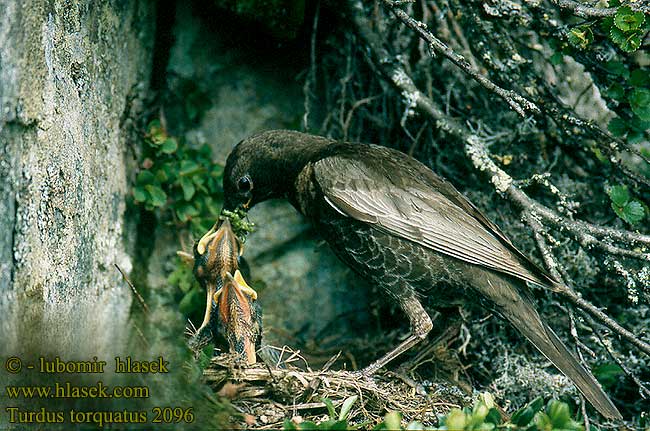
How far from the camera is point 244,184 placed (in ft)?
15.0

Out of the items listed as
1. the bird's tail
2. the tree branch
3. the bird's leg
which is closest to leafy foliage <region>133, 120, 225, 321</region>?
the bird's leg

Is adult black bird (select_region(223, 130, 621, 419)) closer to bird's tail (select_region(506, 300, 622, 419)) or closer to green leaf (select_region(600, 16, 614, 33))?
bird's tail (select_region(506, 300, 622, 419))

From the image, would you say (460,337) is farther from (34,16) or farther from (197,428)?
(34,16)

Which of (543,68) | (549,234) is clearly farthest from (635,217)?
(543,68)

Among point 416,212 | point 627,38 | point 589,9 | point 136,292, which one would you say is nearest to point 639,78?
point 627,38

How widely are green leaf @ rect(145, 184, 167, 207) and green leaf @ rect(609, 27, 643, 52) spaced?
279 cm

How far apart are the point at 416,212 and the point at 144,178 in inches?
71.4

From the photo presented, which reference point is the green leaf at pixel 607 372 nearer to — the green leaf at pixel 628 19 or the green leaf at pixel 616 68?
the green leaf at pixel 616 68

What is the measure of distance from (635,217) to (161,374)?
2572mm

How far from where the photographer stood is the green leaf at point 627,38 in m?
3.71

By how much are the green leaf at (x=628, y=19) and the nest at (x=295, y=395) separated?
2.13 m

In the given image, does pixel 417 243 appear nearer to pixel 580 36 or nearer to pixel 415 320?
pixel 415 320

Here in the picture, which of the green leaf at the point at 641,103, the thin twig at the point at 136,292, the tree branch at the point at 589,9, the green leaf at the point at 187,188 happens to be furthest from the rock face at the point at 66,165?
the green leaf at the point at 641,103

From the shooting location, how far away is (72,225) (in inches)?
144
